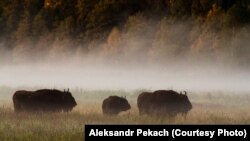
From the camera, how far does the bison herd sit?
26859mm

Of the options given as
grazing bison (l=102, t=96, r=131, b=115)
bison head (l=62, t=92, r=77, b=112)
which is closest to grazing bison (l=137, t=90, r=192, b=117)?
grazing bison (l=102, t=96, r=131, b=115)

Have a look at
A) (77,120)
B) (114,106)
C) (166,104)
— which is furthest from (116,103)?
(77,120)

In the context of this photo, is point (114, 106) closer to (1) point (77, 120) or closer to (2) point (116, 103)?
(2) point (116, 103)

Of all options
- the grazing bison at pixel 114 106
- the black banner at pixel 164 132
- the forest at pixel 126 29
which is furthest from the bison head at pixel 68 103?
the forest at pixel 126 29

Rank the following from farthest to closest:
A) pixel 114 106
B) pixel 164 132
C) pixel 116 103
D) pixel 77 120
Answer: pixel 116 103 → pixel 114 106 → pixel 77 120 → pixel 164 132

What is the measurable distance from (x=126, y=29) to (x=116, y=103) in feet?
176

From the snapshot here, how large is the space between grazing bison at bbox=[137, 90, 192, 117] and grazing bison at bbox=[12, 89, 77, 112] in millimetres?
3912

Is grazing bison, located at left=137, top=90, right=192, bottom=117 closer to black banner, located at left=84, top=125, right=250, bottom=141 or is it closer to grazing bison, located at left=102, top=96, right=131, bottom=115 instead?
grazing bison, located at left=102, top=96, right=131, bottom=115

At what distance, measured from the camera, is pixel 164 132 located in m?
18.1

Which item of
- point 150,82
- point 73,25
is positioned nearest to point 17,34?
point 73,25

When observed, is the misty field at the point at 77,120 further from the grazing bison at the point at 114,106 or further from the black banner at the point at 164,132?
the black banner at the point at 164,132

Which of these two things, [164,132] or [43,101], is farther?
[43,101]

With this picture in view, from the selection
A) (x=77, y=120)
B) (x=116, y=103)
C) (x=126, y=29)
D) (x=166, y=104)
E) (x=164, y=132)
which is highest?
(x=126, y=29)

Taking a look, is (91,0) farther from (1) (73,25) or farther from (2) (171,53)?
(2) (171,53)
